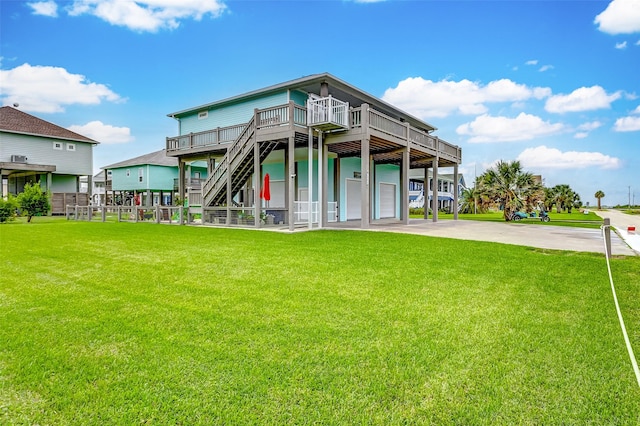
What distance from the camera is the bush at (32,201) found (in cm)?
1996

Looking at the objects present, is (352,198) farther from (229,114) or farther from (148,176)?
(148,176)

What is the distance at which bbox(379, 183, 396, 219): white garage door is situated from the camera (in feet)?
74.6

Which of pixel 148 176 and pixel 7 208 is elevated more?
pixel 148 176

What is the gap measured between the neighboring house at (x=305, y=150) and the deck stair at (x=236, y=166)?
0.14 ft

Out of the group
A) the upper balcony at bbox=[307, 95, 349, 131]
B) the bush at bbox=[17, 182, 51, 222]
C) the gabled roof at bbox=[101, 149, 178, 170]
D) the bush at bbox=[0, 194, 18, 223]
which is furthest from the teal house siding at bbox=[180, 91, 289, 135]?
the gabled roof at bbox=[101, 149, 178, 170]

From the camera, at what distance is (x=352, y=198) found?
65.1 feet

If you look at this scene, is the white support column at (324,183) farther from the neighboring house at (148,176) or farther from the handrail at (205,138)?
the neighboring house at (148,176)

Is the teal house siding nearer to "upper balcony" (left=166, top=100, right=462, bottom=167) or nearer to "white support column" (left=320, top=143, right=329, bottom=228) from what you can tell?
"upper balcony" (left=166, top=100, right=462, bottom=167)

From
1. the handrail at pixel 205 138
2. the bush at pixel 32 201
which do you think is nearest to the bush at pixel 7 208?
the bush at pixel 32 201

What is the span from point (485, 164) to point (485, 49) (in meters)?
7.91

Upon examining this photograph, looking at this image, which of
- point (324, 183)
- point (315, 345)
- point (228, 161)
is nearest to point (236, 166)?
point (228, 161)

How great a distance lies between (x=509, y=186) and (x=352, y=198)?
38.6 feet

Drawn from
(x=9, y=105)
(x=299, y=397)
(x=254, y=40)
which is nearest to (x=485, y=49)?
(x=254, y=40)

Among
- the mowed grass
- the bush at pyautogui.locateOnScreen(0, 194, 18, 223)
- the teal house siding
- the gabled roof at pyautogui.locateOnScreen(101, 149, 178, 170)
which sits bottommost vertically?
the mowed grass
